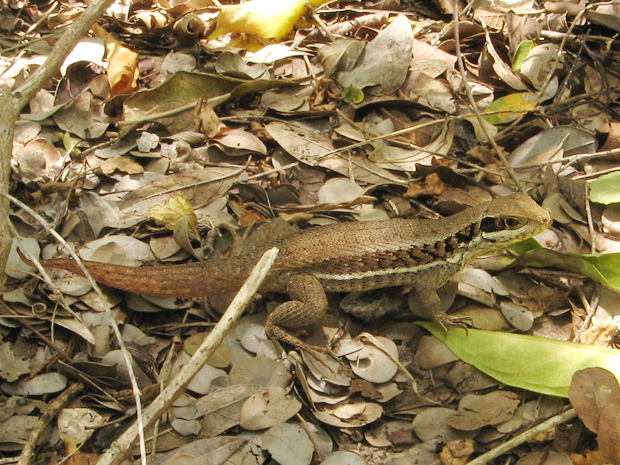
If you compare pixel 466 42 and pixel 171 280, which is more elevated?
pixel 466 42

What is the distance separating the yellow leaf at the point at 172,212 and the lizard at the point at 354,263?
48 centimetres

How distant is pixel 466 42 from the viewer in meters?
4.67

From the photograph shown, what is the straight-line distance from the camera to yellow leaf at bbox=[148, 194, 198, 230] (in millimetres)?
3541

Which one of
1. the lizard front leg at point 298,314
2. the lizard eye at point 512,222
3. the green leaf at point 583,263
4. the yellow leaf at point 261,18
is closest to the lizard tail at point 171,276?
the lizard front leg at point 298,314

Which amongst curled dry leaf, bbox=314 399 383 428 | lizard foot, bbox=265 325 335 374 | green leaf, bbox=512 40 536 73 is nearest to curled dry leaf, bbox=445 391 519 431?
curled dry leaf, bbox=314 399 383 428

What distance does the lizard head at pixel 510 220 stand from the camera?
3109 mm

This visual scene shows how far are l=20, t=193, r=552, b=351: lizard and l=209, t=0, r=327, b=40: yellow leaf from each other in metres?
2.05

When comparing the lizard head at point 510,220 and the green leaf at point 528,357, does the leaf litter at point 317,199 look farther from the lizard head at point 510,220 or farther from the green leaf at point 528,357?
the lizard head at point 510,220

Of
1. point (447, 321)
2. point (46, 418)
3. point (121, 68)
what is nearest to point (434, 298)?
point (447, 321)

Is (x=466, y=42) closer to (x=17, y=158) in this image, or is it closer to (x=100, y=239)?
(x=100, y=239)

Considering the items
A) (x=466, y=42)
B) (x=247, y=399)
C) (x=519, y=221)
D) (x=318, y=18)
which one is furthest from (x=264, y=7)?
(x=247, y=399)

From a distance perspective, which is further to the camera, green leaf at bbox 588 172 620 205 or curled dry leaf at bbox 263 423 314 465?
green leaf at bbox 588 172 620 205

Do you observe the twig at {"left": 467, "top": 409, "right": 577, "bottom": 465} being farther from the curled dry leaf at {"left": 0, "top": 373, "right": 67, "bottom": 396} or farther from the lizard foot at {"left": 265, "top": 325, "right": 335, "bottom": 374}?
the curled dry leaf at {"left": 0, "top": 373, "right": 67, "bottom": 396}

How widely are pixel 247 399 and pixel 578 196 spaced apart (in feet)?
8.96
